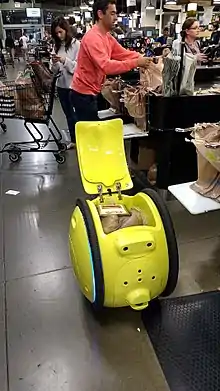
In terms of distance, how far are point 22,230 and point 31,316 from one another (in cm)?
100

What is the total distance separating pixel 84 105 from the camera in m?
3.47

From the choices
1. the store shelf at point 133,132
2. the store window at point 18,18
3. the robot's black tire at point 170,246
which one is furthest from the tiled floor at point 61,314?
the store window at point 18,18

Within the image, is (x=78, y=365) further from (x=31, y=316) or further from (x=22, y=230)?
(x=22, y=230)

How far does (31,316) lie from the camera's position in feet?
6.48

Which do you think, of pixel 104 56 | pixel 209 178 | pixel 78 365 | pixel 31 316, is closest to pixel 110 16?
pixel 104 56

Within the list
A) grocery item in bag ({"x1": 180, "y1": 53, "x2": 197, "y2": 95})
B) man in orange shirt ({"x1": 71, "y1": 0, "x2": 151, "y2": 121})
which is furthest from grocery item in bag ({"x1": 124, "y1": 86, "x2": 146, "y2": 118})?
grocery item in bag ({"x1": 180, "y1": 53, "x2": 197, "y2": 95})

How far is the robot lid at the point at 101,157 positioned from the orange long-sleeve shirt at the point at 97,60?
2.34 feet

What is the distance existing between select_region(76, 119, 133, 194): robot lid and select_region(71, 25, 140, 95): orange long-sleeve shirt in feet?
2.34

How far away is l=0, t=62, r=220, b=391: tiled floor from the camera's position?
1.63 m

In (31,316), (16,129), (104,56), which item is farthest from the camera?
(16,129)

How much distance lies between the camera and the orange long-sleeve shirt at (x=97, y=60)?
296 cm

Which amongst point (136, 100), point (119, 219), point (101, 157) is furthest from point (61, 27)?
point (119, 219)

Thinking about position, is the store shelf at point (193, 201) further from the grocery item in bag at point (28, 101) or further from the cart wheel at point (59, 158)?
the grocery item in bag at point (28, 101)

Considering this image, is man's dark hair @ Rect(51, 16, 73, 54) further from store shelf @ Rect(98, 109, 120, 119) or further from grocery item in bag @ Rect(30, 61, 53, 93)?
store shelf @ Rect(98, 109, 120, 119)
